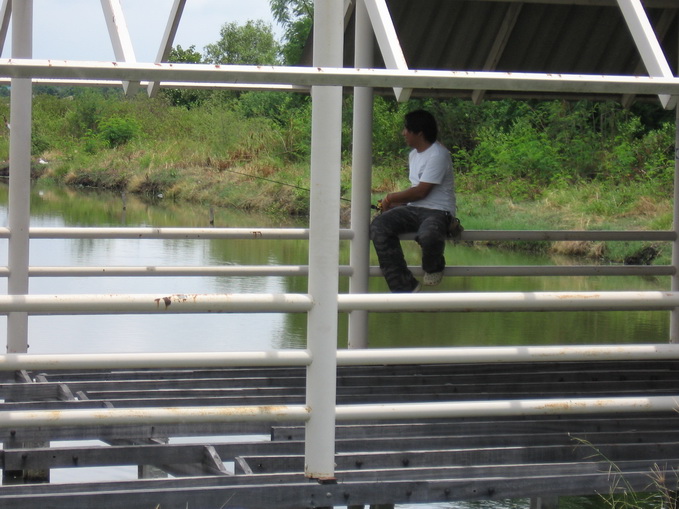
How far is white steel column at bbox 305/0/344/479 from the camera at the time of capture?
11.1ft

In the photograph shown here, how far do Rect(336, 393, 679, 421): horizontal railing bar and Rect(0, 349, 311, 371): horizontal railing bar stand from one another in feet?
0.76

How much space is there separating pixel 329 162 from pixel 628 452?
1.58 metres

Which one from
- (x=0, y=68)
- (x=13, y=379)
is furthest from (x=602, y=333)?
(x=0, y=68)

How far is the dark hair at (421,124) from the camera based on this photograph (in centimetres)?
612

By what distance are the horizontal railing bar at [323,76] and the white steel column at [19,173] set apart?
207 cm

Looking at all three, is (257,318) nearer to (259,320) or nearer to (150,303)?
(259,320)

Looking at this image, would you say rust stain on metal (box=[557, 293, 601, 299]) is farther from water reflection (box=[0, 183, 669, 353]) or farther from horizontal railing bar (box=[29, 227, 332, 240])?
water reflection (box=[0, 183, 669, 353])

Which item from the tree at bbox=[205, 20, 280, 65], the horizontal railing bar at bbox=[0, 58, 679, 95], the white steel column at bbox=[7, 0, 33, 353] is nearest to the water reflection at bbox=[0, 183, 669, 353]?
the white steel column at bbox=[7, 0, 33, 353]

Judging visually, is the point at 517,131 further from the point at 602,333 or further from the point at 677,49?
the point at 677,49

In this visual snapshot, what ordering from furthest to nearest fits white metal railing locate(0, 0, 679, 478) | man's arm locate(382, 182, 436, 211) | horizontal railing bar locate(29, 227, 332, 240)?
man's arm locate(382, 182, 436, 211)
horizontal railing bar locate(29, 227, 332, 240)
white metal railing locate(0, 0, 679, 478)

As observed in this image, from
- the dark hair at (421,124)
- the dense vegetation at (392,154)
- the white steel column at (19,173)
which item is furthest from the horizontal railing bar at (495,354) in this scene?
the dense vegetation at (392,154)

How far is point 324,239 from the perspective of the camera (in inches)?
134

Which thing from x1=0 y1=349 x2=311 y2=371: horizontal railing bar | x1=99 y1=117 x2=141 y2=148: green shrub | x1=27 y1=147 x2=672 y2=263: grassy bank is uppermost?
x1=99 y1=117 x2=141 y2=148: green shrub

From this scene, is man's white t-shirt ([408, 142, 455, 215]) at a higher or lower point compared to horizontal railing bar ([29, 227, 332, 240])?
higher
